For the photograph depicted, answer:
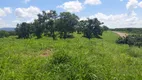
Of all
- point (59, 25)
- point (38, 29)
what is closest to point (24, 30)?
point (38, 29)

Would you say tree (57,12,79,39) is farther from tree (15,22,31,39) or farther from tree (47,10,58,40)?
tree (15,22,31,39)

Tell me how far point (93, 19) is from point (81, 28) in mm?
3189

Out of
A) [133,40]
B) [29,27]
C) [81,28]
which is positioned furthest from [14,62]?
[29,27]

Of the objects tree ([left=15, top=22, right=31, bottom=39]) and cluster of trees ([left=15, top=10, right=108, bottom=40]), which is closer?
cluster of trees ([left=15, top=10, right=108, bottom=40])

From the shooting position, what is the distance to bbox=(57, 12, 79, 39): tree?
41.9 metres

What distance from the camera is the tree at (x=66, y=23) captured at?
41.9 meters

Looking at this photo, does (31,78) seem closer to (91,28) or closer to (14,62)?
(14,62)

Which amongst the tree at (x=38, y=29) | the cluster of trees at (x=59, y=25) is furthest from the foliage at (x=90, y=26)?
the tree at (x=38, y=29)

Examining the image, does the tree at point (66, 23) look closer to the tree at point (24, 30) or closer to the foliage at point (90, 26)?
the foliage at point (90, 26)

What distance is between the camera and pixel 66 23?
4194 cm

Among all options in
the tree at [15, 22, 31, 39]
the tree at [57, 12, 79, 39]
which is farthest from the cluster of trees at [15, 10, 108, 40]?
the tree at [15, 22, 31, 39]

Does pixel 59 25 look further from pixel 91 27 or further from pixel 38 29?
pixel 91 27

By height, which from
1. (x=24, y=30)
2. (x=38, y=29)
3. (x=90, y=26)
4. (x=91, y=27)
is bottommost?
(x=24, y=30)

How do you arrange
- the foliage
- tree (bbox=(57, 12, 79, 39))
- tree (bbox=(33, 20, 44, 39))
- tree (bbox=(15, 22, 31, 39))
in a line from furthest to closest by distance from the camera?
tree (bbox=(15, 22, 31, 39)) → the foliage → tree (bbox=(33, 20, 44, 39)) → tree (bbox=(57, 12, 79, 39))
